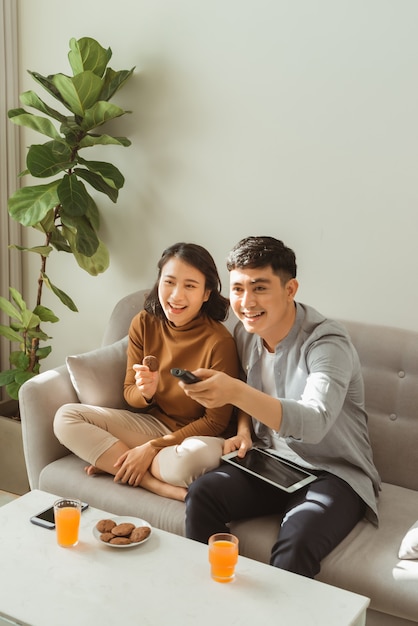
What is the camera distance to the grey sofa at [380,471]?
2.03 metres

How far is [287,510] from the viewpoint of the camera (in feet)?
7.34

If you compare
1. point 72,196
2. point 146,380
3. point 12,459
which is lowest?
point 12,459

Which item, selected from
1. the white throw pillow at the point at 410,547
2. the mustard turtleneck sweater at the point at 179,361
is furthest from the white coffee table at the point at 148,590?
the mustard turtleneck sweater at the point at 179,361

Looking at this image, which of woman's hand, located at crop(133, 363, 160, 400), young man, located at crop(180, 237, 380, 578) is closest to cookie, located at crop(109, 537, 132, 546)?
young man, located at crop(180, 237, 380, 578)

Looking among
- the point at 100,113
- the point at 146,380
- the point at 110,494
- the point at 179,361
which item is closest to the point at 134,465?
the point at 110,494

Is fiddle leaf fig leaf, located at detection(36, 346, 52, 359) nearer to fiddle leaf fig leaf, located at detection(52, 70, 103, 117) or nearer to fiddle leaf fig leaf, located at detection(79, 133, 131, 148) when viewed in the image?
fiddle leaf fig leaf, located at detection(79, 133, 131, 148)

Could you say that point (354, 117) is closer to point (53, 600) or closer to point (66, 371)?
point (66, 371)

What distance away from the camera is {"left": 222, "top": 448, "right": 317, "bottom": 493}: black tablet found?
2.26 metres

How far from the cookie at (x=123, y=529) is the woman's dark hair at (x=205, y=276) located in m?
0.92

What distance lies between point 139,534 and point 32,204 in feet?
5.07

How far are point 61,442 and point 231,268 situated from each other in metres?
0.82

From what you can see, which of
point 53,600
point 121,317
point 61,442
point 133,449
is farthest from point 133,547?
point 121,317

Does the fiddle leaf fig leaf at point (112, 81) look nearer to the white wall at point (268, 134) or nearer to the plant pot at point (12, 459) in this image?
the white wall at point (268, 134)

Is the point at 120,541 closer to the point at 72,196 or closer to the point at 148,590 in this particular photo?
the point at 148,590
